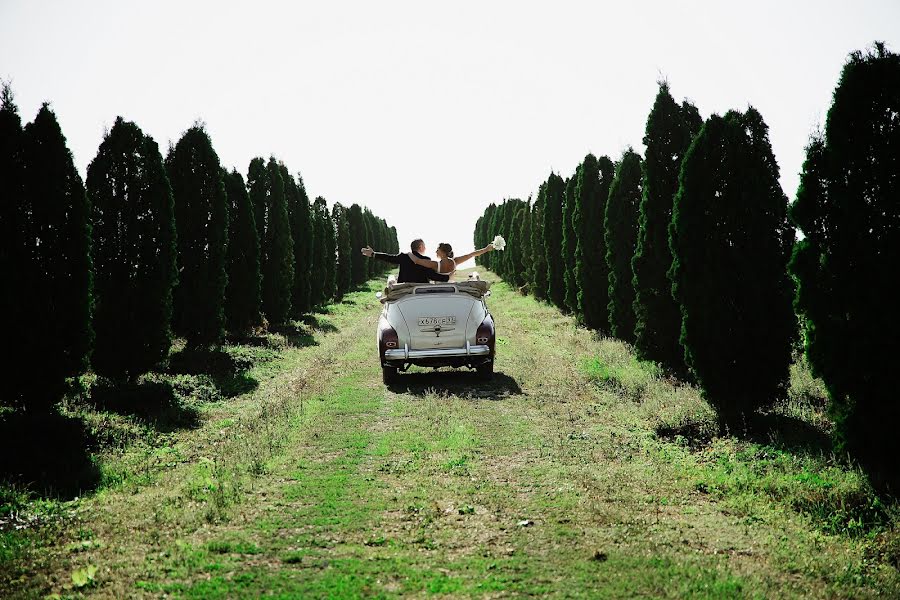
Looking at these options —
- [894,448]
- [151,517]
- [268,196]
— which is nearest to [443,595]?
[151,517]

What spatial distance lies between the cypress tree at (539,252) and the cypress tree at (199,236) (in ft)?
54.9

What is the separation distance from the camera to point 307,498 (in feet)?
18.3

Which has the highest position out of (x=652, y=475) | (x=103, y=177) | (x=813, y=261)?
(x=103, y=177)

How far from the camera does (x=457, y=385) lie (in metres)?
11.3

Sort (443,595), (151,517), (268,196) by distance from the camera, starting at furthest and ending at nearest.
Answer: (268,196) → (151,517) → (443,595)

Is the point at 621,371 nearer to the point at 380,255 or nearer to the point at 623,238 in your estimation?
the point at 623,238

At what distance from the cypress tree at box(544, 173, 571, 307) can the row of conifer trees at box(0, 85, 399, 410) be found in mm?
12232

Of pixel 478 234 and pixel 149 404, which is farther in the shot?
pixel 478 234

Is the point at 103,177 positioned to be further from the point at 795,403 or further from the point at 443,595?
the point at 795,403

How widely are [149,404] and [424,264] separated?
5.30 m

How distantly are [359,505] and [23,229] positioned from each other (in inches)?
254

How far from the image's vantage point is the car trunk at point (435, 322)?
11.2 metres

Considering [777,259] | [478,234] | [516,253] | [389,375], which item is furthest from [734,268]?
[478,234]

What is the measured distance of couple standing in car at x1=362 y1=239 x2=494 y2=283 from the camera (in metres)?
12.4
